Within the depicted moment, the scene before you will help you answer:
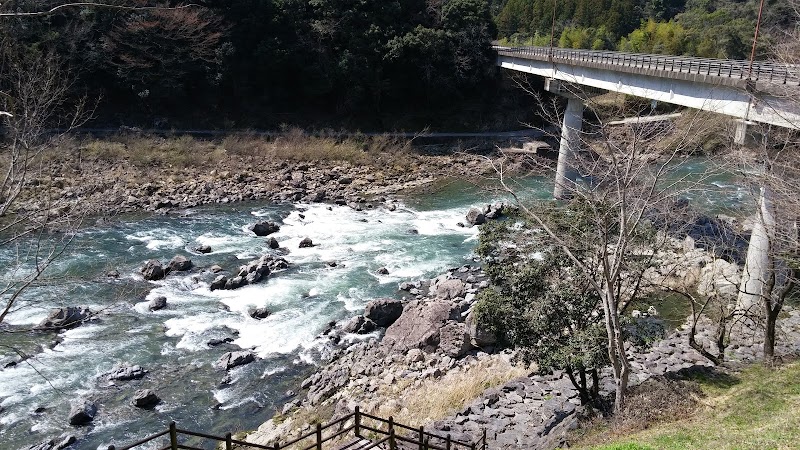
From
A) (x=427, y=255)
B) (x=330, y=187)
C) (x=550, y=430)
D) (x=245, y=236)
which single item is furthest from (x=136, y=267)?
(x=550, y=430)

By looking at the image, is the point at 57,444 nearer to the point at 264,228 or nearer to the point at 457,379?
the point at 457,379

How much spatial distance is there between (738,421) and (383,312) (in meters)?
10.0

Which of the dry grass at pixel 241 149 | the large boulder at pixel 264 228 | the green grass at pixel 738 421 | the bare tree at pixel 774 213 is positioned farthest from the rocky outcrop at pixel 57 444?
the dry grass at pixel 241 149

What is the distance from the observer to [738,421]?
9.98 meters

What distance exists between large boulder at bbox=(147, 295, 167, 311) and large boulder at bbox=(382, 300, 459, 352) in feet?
22.9

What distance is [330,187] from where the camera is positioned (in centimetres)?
3203

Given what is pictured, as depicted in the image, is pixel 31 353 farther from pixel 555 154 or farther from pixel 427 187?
Answer: pixel 555 154

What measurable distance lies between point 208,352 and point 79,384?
313cm

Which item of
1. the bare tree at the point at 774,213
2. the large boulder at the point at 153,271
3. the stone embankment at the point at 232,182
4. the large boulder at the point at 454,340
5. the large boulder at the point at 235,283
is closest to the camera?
the bare tree at the point at 774,213

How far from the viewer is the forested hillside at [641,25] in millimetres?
47281

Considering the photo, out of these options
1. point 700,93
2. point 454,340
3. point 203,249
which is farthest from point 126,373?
point 700,93

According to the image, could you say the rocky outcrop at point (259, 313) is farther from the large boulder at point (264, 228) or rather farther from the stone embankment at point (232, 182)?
the stone embankment at point (232, 182)

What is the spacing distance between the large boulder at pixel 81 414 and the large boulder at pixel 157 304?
5.08 metres

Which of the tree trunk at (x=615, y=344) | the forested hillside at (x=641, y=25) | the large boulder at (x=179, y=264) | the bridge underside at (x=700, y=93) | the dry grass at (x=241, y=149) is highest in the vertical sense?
the forested hillside at (x=641, y=25)
